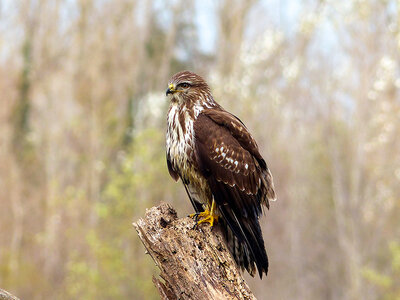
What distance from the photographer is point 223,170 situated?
244 inches

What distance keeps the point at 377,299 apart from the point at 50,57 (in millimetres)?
21785

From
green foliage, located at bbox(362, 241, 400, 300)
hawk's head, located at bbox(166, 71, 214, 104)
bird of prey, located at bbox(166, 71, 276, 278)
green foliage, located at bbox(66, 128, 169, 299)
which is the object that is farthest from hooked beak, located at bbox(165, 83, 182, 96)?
green foliage, located at bbox(362, 241, 400, 300)

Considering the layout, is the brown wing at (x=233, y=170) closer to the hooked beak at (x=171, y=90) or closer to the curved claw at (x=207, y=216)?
the curved claw at (x=207, y=216)

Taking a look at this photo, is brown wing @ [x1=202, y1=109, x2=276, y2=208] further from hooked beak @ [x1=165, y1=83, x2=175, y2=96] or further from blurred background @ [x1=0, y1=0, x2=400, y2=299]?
blurred background @ [x1=0, y1=0, x2=400, y2=299]

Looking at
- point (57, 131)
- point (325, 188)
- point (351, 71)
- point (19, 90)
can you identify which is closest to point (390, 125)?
point (351, 71)

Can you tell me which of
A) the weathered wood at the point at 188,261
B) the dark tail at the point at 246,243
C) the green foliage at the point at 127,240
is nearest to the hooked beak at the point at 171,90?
the dark tail at the point at 246,243

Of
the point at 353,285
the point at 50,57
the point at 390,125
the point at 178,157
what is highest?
the point at 50,57

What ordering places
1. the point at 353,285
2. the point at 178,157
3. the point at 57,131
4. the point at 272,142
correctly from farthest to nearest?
the point at 57,131, the point at 272,142, the point at 353,285, the point at 178,157

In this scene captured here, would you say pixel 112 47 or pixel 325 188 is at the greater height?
pixel 112 47

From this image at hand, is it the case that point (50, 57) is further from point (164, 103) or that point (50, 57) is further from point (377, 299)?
point (377, 299)

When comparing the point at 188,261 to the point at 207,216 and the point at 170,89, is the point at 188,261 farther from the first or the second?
the point at 170,89

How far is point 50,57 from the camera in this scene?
124 ft

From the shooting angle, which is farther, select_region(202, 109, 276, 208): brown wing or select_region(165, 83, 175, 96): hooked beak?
A: select_region(165, 83, 175, 96): hooked beak

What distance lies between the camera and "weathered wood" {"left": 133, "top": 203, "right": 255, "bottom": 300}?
5.02 metres
